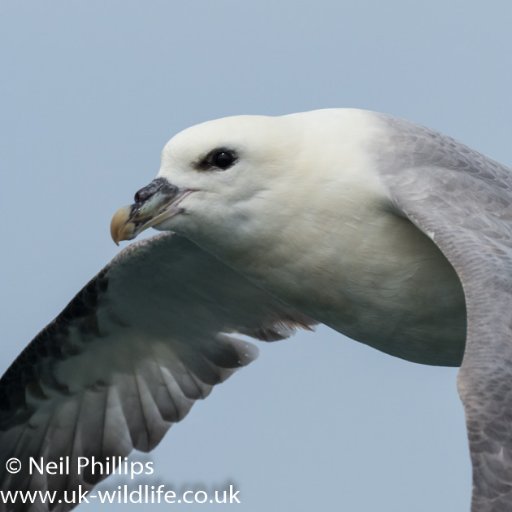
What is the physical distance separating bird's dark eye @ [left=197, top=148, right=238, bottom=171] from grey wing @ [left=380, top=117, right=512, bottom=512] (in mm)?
1038

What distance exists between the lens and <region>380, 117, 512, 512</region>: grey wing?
9.63 meters

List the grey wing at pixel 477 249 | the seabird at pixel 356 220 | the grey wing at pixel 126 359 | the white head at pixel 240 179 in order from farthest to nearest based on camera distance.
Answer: the grey wing at pixel 126 359 → the white head at pixel 240 179 → the seabird at pixel 356 220 → the grey wing at pixel 477 249

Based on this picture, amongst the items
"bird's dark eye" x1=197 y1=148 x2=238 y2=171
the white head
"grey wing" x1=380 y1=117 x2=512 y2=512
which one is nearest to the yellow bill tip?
the white head

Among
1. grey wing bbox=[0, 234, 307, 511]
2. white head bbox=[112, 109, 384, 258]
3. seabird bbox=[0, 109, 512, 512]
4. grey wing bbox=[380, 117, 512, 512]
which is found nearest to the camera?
grey wing bbox=[380, 117, 512, 512]

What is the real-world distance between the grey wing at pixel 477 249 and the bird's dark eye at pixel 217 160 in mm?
1038

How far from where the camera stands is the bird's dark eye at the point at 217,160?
37.4ft

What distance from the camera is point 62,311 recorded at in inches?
563

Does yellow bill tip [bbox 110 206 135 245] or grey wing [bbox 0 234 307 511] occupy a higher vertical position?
grey wing [bbox 0 234 307 511]

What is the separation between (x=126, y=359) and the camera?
15.0 m

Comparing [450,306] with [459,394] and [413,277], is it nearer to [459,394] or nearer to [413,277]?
[413,277]

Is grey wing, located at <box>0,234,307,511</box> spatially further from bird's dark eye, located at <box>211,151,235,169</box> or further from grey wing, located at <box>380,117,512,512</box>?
grey wing, located at <box>380,117,512,512</box>

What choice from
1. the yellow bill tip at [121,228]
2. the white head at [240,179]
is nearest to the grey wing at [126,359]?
the white head at [240,179]

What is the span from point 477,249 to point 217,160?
5.92 ft

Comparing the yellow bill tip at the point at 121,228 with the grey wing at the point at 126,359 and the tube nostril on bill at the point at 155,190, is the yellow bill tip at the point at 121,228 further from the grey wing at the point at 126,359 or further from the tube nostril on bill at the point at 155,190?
the grey wing at the point at 126,359
